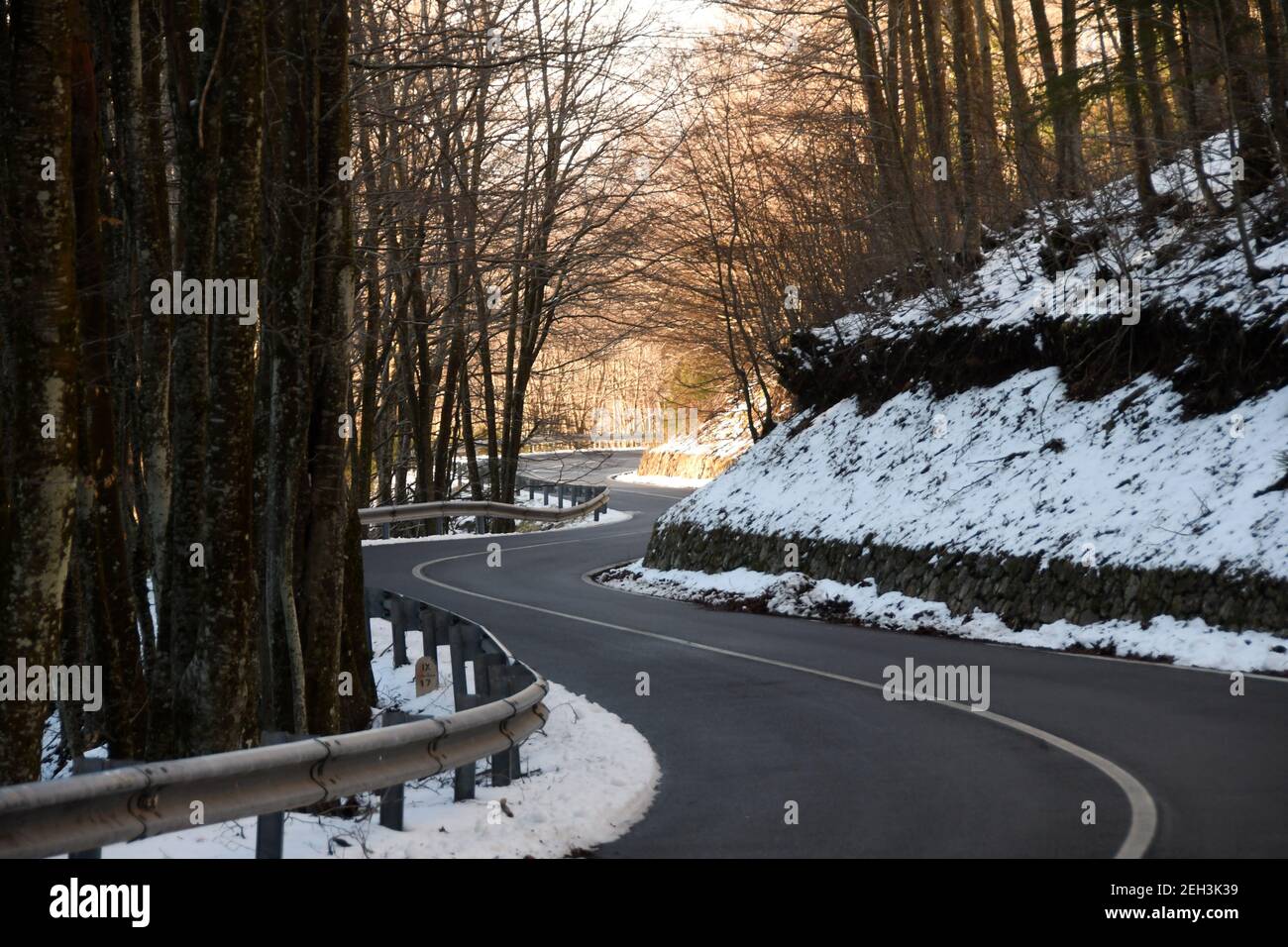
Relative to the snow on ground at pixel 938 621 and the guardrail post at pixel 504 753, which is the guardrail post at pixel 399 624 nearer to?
the snow on ground at pixel 938 621

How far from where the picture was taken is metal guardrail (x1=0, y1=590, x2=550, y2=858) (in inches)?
201

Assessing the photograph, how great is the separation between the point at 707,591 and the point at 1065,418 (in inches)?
255

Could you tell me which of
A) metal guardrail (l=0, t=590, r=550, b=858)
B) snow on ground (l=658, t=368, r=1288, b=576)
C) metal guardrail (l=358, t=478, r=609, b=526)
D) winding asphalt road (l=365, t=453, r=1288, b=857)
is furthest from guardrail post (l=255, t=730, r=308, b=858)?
metal guardrail (l=358, t=478, r=609, b=526)

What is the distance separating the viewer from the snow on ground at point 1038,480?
14.9 meters

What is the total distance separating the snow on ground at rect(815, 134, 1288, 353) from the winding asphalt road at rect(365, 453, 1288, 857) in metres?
6.52

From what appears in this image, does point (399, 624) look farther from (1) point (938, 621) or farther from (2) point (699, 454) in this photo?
(2) point (699, 454)

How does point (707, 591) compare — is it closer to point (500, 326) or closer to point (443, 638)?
point (443, 638)

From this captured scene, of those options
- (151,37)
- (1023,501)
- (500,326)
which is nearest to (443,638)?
(151,37)

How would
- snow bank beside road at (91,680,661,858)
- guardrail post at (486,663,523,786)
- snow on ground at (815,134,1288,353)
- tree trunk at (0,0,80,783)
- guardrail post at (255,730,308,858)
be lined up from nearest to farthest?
guardrail post at (255,730,308,858) → snow bank beside road at (91,680,661,858) → tree trunk at (0,0,80,783) → guardrail post at (486,663,523,786) → snow on ground at (815,134,1288,353)

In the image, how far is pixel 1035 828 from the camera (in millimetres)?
7301

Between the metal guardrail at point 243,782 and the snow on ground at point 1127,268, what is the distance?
1294 centimetres

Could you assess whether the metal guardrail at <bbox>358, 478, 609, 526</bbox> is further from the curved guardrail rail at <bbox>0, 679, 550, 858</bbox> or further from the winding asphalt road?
the curved guardrail rail at <bbox>0, 679, 550, 858</bbox>

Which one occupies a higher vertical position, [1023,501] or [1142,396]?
[1142,396]

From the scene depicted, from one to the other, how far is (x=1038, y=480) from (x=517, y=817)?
12.4 meters
